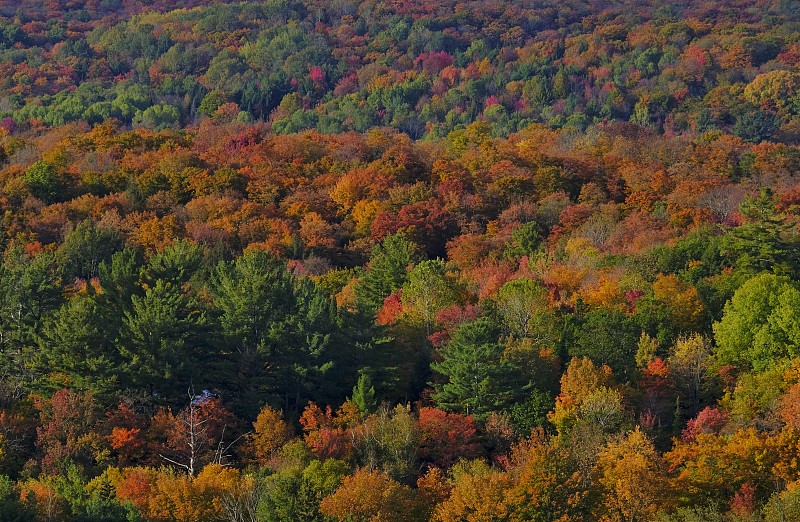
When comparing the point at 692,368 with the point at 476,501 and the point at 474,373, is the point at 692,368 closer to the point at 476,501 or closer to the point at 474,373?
the point at 474,373

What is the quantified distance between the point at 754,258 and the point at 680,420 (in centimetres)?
1534

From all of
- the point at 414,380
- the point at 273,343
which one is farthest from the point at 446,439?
the point at 273,343

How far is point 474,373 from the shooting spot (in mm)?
62188

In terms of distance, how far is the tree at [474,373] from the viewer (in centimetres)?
6147

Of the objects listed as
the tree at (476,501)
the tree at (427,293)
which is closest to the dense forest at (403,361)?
the tree at (476,501)

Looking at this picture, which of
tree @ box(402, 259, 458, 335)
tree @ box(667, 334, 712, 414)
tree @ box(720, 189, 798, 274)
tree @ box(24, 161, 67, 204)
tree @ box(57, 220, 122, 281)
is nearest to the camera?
tree @ box(667, 334, 712, 414)

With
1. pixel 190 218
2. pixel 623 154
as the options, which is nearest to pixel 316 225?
pixel 190 218

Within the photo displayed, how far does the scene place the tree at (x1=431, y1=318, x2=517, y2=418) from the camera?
61.5 meters

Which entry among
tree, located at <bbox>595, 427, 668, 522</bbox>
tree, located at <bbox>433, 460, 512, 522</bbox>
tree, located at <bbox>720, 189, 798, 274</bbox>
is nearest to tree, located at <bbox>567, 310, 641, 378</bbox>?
tree, located at <bbox>720, 189, 798, 274</bbox>

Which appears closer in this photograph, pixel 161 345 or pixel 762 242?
pixel 161 345

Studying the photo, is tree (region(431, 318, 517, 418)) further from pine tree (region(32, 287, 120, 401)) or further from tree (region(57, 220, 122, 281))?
tree (region(57, 220, 122, 281))

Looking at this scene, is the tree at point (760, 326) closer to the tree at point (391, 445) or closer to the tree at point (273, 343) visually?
the tree at point (391, 445)

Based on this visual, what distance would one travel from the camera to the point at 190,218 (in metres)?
104

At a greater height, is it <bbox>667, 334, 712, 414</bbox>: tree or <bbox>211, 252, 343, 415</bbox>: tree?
<bbox>211, 252, 343, 415</bbox>: tree
